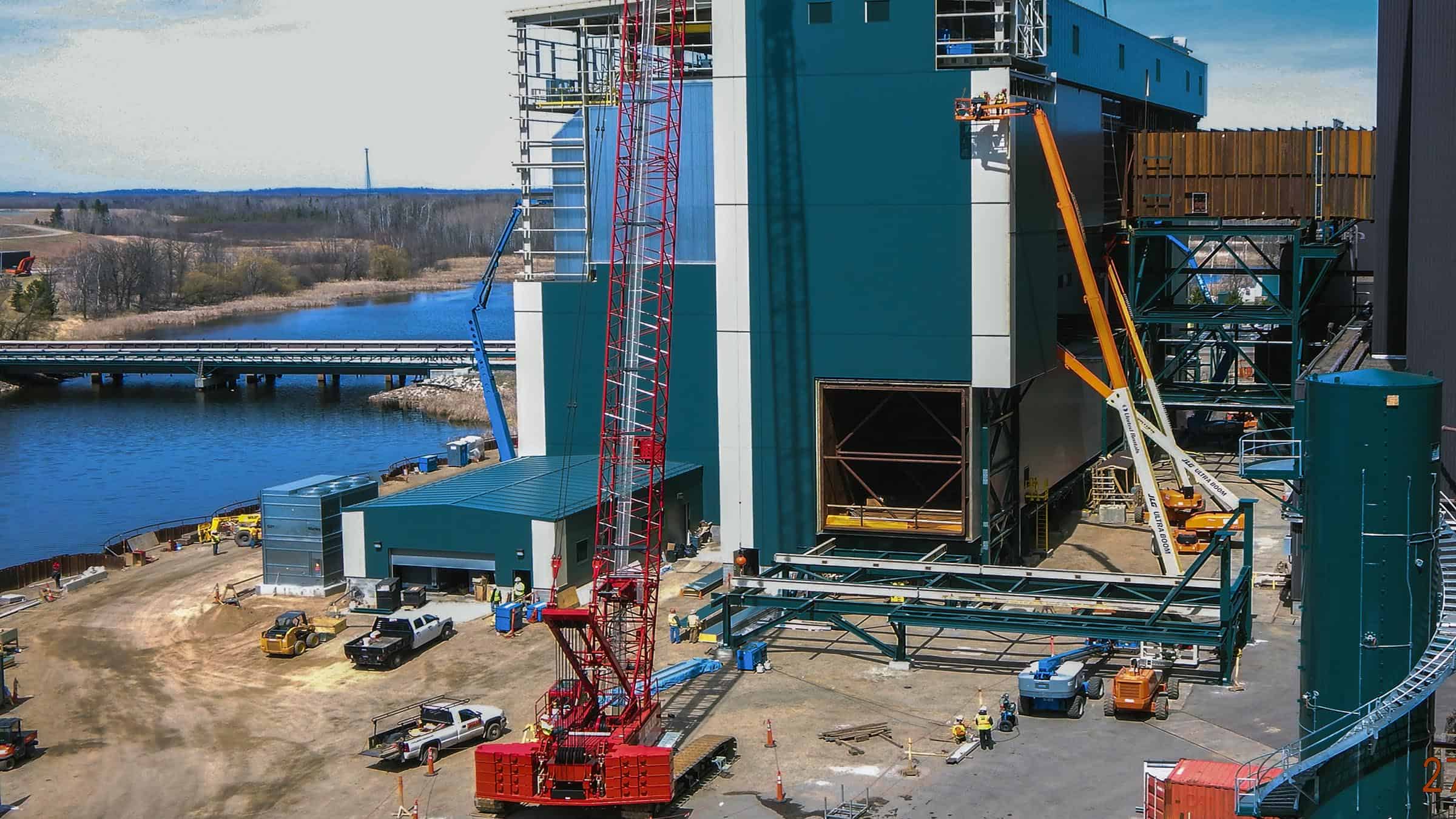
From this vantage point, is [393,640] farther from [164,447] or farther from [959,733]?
[164,447]

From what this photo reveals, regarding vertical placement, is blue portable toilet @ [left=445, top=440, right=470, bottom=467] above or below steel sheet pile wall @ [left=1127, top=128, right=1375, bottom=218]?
below

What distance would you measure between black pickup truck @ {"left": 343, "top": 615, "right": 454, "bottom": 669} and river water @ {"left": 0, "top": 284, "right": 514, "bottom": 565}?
110 feet

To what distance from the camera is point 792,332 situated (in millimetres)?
49156

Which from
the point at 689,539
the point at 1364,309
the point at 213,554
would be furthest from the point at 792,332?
the point at 1364,309

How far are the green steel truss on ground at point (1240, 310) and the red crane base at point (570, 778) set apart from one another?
34.4m

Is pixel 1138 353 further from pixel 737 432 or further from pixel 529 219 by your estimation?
pixel 529 219

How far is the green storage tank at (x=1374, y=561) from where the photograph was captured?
22562mm

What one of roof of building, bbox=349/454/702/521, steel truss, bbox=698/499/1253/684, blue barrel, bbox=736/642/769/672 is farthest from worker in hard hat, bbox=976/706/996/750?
roof of building, bbox=349/454/702/521

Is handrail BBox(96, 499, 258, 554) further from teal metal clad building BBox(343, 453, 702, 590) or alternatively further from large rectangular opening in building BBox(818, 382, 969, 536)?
large rectangular opening in building BBox(818, 382, 969, 536)

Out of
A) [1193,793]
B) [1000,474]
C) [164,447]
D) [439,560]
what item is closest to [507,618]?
[439,560]

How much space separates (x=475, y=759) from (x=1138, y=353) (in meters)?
35.1

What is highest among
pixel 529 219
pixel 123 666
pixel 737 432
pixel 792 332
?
pixel 529 219

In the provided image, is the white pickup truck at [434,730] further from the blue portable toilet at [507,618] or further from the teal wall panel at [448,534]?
the teal wall panel at [448,534]

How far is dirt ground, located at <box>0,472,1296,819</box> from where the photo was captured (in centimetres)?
3266
